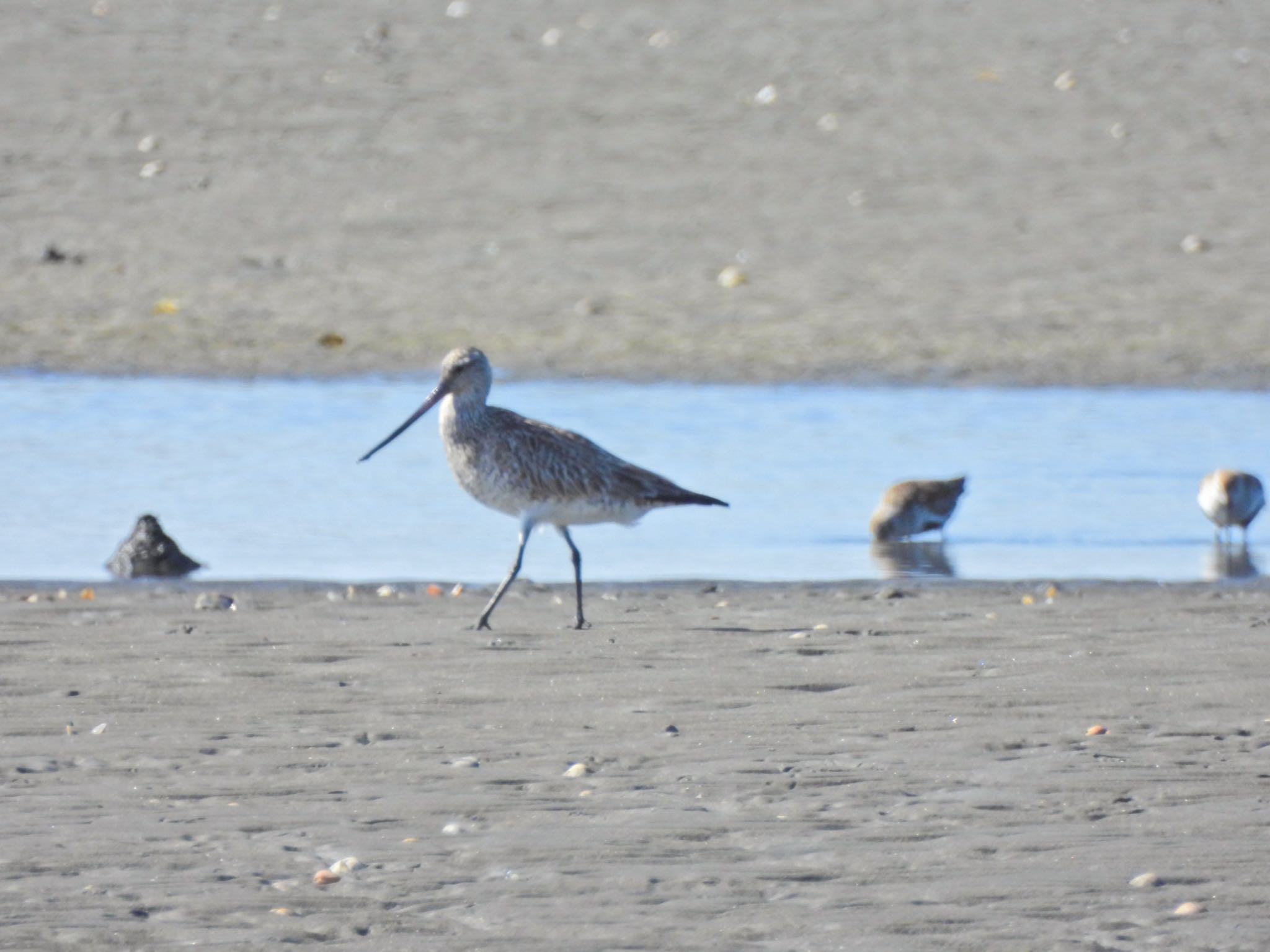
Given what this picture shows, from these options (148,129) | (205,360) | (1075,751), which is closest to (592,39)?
(148,129)

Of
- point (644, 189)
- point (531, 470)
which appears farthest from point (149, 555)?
point (644, 189)

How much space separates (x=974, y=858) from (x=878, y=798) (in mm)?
436

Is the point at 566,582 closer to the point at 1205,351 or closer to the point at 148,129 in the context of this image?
the point at 1205,351

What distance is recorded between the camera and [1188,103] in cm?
1781

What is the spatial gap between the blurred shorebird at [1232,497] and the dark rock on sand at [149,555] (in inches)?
152

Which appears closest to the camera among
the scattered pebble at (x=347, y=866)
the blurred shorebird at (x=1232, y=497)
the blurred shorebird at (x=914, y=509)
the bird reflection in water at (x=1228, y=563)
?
the scattered pebble at (x=347, y=866)

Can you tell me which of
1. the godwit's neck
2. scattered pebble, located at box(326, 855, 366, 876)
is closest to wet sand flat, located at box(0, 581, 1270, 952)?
scattered pebble, located at box(326, 855, 366, 876)

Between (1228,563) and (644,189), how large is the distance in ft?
28.2

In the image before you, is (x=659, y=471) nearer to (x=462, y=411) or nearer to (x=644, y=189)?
(x=462, y=411)

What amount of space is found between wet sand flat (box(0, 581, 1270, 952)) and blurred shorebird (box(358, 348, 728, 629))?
33 centimetres

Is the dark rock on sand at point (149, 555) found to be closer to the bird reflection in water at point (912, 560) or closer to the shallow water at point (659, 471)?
the shallow water at point (659, 471)

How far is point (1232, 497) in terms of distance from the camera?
28.4 feet

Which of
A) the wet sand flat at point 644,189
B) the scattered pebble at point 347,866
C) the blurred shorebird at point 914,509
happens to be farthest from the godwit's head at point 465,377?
the wet sand flat at point 644,189

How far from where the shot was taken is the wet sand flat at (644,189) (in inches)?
546
